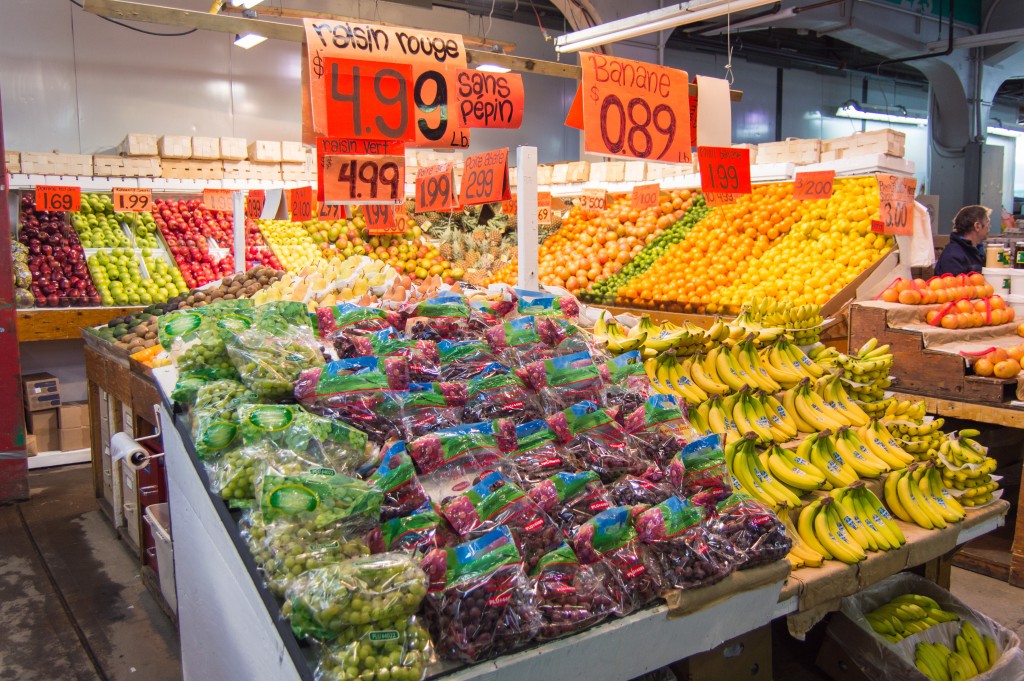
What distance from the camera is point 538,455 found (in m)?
2.27

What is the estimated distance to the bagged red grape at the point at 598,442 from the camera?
2330 mm

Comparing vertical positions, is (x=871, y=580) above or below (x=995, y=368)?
below

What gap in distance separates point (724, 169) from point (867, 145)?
249 centimetres

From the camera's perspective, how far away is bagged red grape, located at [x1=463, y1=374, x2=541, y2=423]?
2.43 m

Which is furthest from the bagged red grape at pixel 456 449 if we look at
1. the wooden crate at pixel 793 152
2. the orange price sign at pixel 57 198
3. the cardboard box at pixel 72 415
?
the orange price sign at pixel 57 198

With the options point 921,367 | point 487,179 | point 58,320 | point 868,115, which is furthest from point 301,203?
point 868,115

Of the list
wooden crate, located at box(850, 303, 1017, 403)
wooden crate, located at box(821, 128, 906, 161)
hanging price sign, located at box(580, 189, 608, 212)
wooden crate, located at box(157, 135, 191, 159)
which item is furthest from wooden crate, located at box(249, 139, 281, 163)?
wooden crate, located at box(850, 303, 1017, 403)

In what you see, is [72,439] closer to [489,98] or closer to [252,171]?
[252,171]

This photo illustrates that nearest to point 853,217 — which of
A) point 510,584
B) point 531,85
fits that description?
point 510,584

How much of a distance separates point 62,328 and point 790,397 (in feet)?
19.3

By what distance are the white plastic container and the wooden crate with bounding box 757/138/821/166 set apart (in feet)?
19.0

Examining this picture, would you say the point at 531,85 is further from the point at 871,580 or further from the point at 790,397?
the point at 871,580

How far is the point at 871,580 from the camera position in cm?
249

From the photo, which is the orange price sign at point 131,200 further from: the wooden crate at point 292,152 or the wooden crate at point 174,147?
the wooden crate at point 292,152
